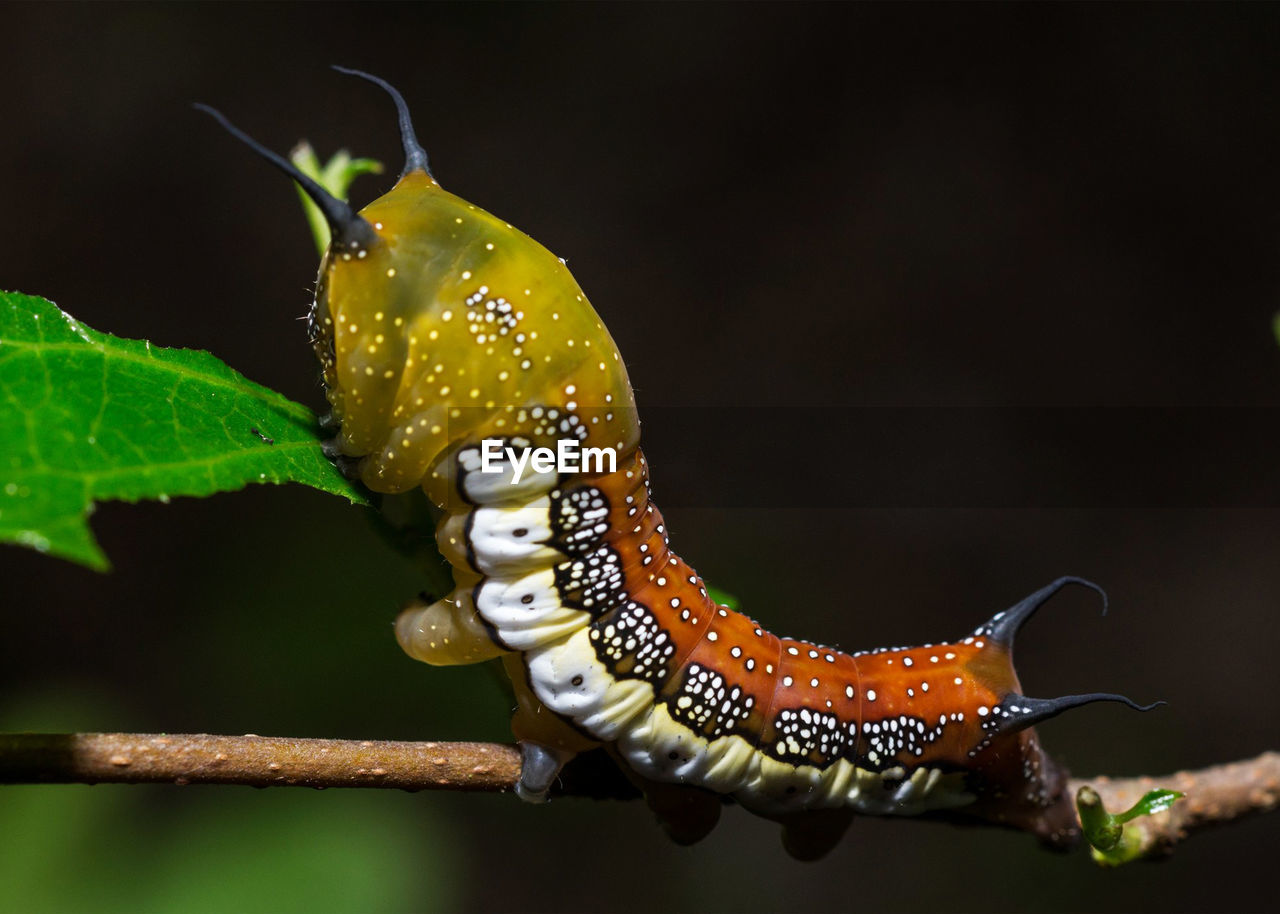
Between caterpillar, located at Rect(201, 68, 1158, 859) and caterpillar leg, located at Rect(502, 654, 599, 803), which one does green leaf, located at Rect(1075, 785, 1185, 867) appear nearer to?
caterpillar, located at Rect(201, 68, 1158, 859)

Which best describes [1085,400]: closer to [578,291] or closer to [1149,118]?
[1149,118]

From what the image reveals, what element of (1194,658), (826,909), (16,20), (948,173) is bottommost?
(826,909)

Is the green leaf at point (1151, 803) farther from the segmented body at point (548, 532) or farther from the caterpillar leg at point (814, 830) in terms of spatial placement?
the caterpillar leg at point (814, 830)

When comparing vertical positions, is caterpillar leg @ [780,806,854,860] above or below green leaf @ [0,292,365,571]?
below

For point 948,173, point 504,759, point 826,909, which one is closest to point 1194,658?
point 826,909

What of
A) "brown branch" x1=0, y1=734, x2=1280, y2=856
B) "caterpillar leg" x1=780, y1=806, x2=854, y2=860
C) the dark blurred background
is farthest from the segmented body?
the dark blurred background

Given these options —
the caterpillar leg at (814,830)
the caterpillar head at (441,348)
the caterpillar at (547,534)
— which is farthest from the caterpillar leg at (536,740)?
the caterpillar leg at (814,830)
